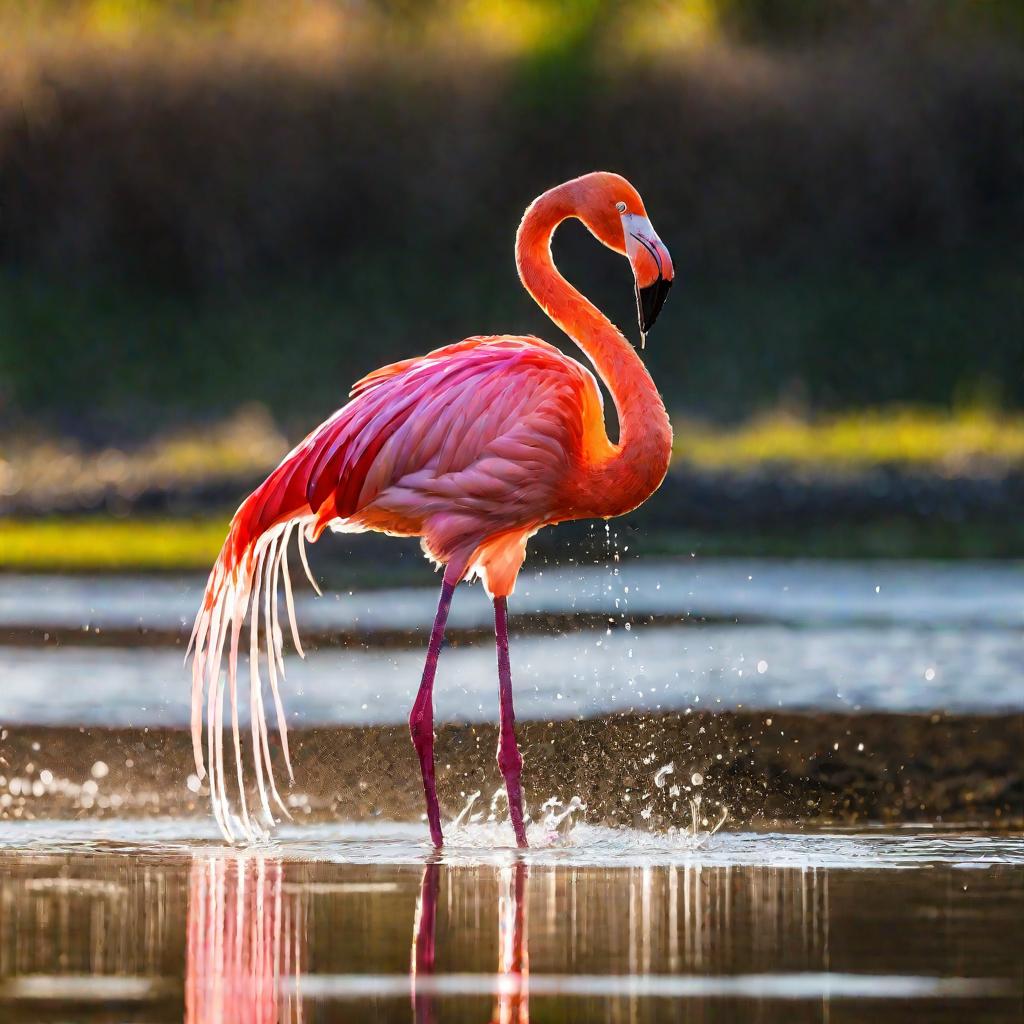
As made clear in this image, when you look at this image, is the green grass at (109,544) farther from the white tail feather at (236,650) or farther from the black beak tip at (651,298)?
the black beak tip at (651,298)

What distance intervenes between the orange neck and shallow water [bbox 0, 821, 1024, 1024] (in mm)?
963

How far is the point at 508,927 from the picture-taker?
16.9 ft

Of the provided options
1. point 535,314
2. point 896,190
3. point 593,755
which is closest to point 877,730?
point 593,755

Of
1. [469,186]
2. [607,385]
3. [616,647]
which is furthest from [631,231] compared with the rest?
[469,186]

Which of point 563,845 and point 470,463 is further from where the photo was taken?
point 470,463

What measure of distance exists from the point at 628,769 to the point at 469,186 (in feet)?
48.5

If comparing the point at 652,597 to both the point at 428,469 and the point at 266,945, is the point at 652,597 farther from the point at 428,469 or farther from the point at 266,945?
the point at 266,945

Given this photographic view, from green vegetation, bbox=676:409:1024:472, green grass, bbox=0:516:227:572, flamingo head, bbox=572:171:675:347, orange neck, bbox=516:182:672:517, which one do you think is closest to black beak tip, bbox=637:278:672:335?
flamingo head, bbox=572:171:675:347

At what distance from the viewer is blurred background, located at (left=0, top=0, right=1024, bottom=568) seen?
2014 cm

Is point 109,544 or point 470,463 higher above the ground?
point 109,544

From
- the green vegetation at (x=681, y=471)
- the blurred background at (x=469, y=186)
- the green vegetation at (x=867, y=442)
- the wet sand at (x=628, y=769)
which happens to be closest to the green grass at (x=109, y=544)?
the green vegetation at (x=681, y=471)

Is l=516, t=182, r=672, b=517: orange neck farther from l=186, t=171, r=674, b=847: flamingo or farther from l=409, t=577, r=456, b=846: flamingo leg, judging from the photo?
l=409, t=577, r=456, b=846: flamingo leg

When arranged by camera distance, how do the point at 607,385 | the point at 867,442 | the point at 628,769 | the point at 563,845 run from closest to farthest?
the point at 563,845 → the point at 607,385 → the point at 628,769 → the point at 867,442

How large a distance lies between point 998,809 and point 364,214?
1607 cm
